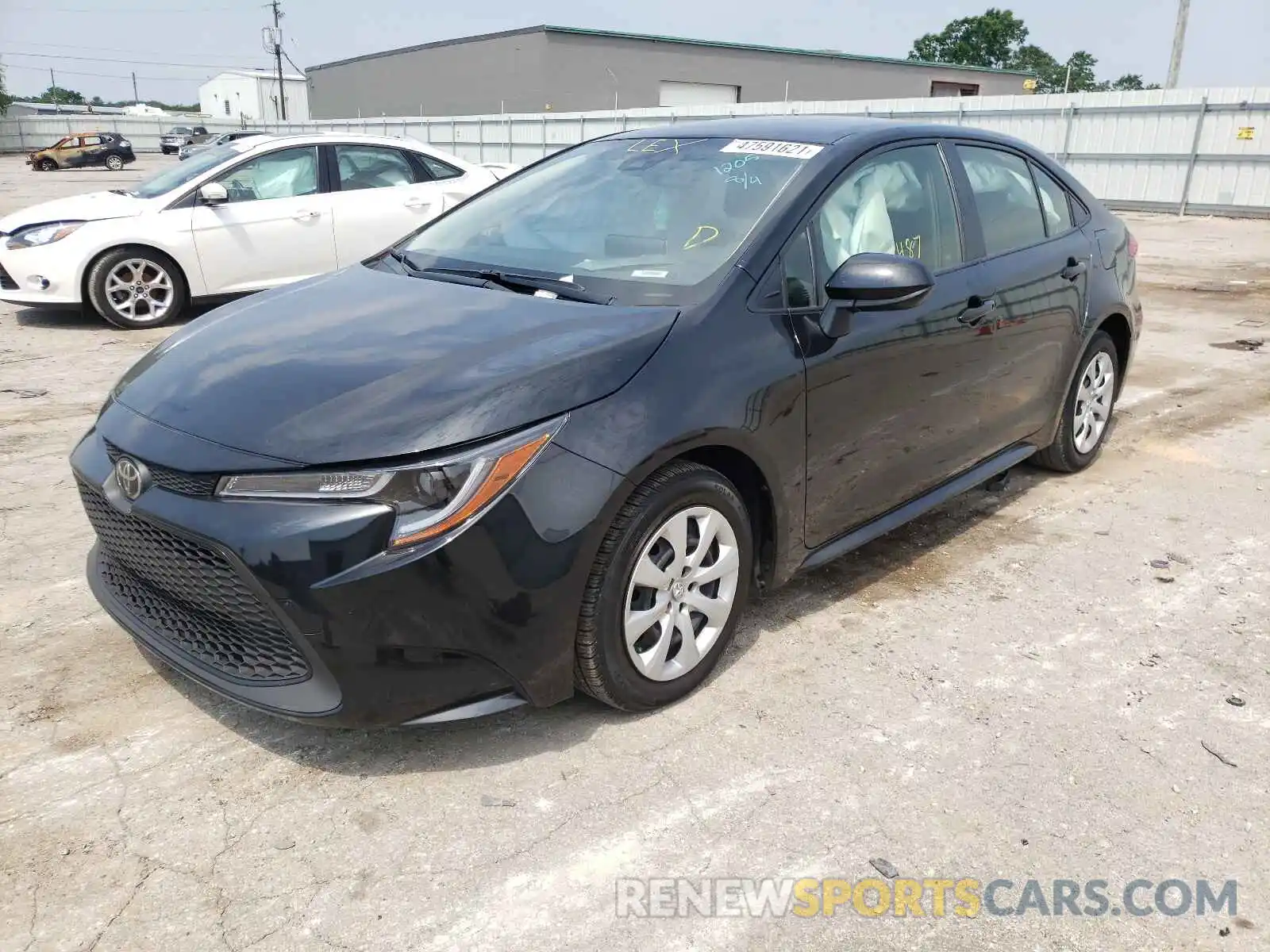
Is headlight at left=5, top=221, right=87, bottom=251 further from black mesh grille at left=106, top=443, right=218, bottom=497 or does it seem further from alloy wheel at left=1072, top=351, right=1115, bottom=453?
alloy wheel at left=1072, top=351, right=1115, bottom=453

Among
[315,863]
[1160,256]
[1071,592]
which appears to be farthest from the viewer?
[1160,256]

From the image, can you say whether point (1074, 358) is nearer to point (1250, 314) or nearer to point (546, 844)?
point (546, 844)

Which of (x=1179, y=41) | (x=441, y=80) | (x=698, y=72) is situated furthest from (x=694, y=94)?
(x=1179, y=41)

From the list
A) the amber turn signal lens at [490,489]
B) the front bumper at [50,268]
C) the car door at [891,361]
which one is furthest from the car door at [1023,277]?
the front bumper at [50,268]

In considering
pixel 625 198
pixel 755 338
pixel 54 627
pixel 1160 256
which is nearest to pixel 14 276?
pixel 54 627

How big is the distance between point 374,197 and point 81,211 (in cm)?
230

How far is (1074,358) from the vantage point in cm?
457

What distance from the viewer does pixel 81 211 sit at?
803 cm

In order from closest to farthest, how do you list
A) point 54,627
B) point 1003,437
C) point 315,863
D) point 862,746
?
1. point 315,863
2. point 862,746
3. point 54,627
4. point 1003,437

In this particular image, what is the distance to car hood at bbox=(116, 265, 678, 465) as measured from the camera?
7.92ft

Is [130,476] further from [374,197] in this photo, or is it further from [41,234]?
[374,197]

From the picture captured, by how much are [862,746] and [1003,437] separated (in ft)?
6.39

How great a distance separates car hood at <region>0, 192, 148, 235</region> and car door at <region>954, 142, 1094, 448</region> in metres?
6.73

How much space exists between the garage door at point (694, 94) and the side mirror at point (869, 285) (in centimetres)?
4710
